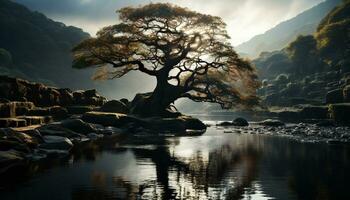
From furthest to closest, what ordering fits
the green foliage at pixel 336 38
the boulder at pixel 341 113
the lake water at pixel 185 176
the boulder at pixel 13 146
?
the green foliage at pixel 336 38, the boulder at pixel 341 113, the boulder at pixel 13 146, the lake water at pixel 185 176

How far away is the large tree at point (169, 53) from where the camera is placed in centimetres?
5469

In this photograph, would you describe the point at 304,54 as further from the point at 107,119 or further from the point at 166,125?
the point at 107,119

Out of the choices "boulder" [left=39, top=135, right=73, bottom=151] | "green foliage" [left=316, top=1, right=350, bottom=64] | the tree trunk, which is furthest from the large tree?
"green foliage" [left=316, top=1, right=350, bottom=64]

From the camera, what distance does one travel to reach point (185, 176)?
1817 centimetres

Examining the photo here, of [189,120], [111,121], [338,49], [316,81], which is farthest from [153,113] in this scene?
[338,49]

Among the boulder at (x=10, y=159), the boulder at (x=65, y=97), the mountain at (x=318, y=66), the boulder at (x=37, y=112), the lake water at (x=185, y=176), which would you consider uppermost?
A: the mountain at (x=318, y=66)

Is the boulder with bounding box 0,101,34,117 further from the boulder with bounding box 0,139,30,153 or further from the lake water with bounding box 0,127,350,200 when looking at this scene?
the boulder with bounding box 0,139,30,153

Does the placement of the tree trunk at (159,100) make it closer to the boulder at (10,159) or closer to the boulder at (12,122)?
the boulder at (12,122)

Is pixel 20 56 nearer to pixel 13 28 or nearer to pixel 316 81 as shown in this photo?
pixel 13 28

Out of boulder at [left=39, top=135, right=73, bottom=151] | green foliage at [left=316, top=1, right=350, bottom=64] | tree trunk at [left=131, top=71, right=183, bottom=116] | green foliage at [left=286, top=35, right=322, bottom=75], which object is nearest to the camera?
boulder at [left=39, top=135, right=73, bottom=151]

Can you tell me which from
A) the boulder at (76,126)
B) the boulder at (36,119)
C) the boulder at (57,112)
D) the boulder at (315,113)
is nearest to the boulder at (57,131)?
the boulder at (76,126)

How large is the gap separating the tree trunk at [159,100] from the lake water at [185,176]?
31.0 m

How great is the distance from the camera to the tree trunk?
2319 inches

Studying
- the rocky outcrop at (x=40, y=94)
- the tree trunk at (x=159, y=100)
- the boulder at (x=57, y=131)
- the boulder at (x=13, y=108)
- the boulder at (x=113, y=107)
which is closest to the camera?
the boulder at (x=57, y=131)
